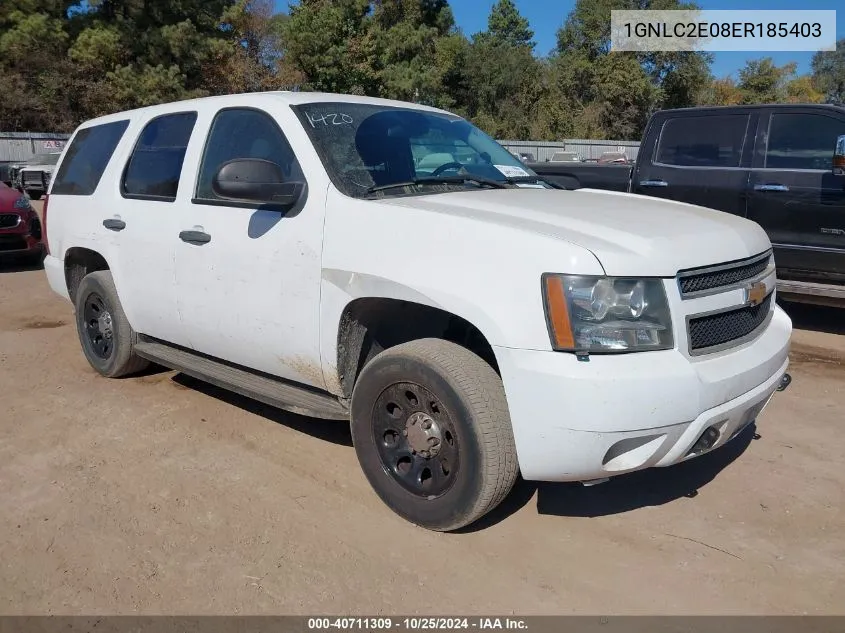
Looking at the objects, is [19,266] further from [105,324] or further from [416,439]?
[416,439]

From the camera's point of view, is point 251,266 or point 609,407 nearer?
point 609,407

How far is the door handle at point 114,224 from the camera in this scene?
475cm

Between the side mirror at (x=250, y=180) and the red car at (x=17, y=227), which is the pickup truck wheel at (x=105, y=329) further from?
the red car at (x=17, y=227)

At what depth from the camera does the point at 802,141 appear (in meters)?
6.54

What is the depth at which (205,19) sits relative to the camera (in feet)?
121

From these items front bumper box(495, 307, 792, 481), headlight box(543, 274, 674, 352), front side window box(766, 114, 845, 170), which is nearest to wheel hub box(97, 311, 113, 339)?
front bumper box(495, 307, 792, 481)

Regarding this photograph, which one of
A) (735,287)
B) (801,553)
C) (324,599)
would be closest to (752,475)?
(801,553)

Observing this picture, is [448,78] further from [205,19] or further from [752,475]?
[752,475]

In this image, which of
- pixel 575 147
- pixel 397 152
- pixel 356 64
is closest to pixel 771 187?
pixel 397 152

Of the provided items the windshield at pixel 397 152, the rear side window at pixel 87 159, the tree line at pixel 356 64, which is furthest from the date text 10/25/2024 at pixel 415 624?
the tree line at pixel 356 64

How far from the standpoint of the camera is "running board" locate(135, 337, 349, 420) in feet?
12.1

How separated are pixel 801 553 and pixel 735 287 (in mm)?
1160

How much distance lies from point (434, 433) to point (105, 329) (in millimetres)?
3153

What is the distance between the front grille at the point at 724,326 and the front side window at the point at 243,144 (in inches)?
77.0
